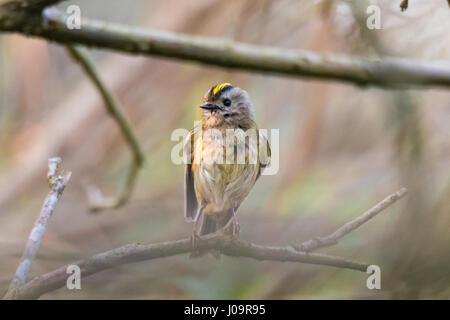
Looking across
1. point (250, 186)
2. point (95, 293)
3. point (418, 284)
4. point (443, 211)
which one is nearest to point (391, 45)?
point (443, 211)

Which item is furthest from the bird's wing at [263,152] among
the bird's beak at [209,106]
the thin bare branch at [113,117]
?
the thin bare branch at [113,117]

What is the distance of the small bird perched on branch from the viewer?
2797mm

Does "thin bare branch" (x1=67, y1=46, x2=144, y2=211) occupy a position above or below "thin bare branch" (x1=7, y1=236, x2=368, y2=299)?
above

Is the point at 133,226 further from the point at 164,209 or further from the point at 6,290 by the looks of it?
the point at 6,290

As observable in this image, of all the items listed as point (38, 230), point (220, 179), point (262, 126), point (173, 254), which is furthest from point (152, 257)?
point (262, 126)

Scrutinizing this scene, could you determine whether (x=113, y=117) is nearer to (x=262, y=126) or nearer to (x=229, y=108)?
(x=229, y=108)

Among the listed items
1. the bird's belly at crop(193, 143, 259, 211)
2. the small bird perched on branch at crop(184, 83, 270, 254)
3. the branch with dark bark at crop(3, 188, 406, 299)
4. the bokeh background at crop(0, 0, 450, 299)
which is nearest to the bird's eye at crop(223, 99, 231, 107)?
the small bird perched on branch at crop(184, 83, 270, 254)

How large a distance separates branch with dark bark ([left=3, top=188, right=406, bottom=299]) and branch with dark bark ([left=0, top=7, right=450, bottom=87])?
86 cm

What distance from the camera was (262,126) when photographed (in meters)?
3.30

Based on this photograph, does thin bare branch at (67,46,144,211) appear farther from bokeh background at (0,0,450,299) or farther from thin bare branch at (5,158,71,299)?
thin bare branch at (5,158,71,299)

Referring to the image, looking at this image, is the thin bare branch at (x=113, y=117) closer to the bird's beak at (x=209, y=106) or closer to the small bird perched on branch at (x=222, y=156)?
the small bird perched on branch at (x=222, y=156)

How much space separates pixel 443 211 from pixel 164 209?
2121mm

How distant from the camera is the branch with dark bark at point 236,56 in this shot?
2461 millimetres

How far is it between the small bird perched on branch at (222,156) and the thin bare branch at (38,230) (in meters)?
1.20
